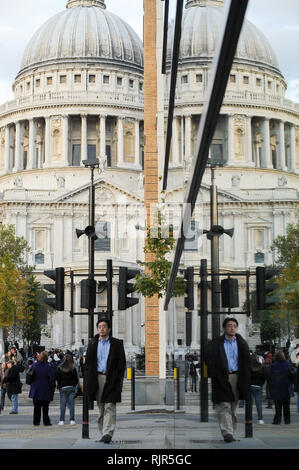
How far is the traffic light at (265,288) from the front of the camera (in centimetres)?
319

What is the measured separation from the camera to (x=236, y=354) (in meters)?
3.60

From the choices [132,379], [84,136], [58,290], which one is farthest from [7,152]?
[58,290]

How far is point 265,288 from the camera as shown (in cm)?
331

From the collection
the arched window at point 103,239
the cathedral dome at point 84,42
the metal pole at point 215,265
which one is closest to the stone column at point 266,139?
the metal pole at point 215,265

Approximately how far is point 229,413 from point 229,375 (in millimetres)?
159

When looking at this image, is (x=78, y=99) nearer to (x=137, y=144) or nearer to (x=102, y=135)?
(x=102, y=135)

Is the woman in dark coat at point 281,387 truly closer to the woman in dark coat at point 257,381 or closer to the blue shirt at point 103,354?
the woman in dark coat at point 257,381

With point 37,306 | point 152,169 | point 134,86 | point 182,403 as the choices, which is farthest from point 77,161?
point 182,403

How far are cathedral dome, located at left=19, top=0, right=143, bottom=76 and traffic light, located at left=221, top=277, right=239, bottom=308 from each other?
122 m

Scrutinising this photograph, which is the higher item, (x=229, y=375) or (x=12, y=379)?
(x=229, y=375)

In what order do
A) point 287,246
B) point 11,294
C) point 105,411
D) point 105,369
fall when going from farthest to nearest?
point 11,294
point 105,411
point 105,369
point 287,246

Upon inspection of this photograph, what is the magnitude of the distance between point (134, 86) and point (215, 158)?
400ft

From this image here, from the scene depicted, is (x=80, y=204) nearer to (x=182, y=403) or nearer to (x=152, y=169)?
(x=152, y=169)
